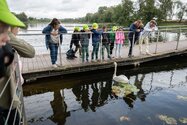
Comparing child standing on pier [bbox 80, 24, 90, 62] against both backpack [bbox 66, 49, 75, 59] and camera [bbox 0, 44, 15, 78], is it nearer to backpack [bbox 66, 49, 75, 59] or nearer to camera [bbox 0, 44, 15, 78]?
backpack [bbox 66, 49, 75, 59]

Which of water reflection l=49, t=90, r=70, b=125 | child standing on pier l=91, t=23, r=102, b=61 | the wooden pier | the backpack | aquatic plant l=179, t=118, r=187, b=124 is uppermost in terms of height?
child standing on pier l=91, t=23, r=102, b=61

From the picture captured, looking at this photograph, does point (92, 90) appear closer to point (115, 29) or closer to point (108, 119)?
point (108, 119)

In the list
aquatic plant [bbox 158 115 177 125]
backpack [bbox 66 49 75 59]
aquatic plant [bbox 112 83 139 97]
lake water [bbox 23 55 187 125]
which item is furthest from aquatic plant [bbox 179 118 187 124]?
backpack [bbox 66 49 75 59]

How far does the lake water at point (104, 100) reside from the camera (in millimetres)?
5809

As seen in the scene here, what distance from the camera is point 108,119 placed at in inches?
227

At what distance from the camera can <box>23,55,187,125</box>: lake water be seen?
5.81 metres

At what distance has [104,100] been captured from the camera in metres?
7.12

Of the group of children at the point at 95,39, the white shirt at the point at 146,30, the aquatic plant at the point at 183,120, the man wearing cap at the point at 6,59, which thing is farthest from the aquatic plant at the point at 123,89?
the man wearing cap at the point at 6,59

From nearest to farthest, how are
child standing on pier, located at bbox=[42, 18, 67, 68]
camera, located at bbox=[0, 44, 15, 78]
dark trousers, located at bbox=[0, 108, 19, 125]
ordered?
camera, located at bbox=[0, 44, 15, 78], dark trousers, located at bbox=[0, 108, 19, 125], child standing on pier, located at bbox=[42, 18, 67, 68]

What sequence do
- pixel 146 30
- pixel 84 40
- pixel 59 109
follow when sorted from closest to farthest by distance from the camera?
1. pixel 59 109
2. pixel 84 40
3. pixel 146 30

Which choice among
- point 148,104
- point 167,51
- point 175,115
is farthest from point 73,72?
point 167,51

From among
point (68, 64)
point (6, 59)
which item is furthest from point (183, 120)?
point (6, 59)

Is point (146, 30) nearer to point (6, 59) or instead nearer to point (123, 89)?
point (123, 89)

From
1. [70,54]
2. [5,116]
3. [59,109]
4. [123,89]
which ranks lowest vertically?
[59,109]
